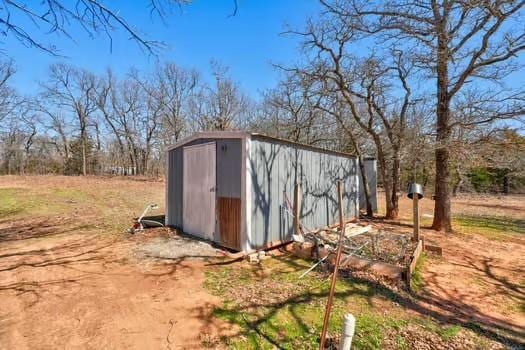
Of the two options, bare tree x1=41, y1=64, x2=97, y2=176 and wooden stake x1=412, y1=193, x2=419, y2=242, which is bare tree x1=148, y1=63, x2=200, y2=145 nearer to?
bare tree x1=41, y1=64, x2=97, y2=176

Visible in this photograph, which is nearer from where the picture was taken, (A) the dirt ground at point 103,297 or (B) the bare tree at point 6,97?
(A) the dirt ground at point 103,297

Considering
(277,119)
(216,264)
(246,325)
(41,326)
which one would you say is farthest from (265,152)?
(277,119)

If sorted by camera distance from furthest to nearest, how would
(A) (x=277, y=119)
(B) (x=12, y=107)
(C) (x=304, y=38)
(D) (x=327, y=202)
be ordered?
1. (B) (x=12, y=107)
2. (A) (x=277, y=119)
3. (C) (x=304, y=38)
4. (D) (x=327, y=202)

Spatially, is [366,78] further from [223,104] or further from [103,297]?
[223,104]

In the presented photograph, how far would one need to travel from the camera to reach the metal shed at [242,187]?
16.9 ft

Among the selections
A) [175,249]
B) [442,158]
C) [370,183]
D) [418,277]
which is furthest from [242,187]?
[370,183]

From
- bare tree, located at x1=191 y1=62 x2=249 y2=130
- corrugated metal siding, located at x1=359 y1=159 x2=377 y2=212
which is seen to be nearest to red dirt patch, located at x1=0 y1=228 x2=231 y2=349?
corrugated metal siding, located at x1=359 y1=159 x2=377 y2=212

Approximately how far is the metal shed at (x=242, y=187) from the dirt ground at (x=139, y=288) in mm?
649

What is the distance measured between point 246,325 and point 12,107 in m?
25.8

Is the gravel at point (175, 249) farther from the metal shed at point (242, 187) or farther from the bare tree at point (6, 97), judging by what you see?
the bare tree at point (6, 97)

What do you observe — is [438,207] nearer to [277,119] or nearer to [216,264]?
[216,264]

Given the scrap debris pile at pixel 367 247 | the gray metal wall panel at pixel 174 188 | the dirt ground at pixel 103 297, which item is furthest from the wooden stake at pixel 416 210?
the gray metal wall panel at pixel 174 188

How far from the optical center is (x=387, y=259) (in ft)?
15.1

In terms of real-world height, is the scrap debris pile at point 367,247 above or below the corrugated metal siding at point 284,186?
below
